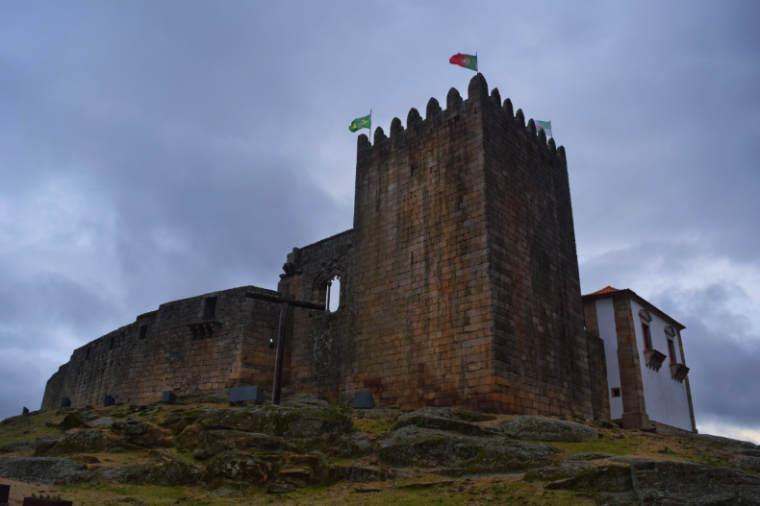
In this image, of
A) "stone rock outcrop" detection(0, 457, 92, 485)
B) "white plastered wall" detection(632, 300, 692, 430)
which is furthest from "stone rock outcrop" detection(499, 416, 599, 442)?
"white plastered wall" detection(632, 300, 692, 430)

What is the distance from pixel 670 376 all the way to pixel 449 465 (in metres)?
19.7

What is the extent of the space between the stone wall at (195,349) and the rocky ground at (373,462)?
25.6 ft

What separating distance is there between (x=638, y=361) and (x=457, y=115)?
42.2 ft

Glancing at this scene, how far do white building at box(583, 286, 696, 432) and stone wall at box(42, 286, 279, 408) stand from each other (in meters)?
13.7

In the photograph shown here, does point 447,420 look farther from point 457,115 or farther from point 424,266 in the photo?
point 457,115

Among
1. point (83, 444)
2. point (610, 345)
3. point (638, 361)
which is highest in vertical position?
point (610, 345)

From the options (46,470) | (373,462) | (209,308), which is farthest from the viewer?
(209,308)

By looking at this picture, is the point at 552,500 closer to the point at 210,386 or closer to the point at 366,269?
the point at 366,269

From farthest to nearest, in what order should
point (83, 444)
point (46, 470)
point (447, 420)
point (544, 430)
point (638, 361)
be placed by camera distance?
point (638, 361), point (83, 444), point (544, 430), point (447, 420), point (46, 470)

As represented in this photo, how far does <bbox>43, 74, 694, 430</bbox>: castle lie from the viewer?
59.7 ft

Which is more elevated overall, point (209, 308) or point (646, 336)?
point (209, 308)

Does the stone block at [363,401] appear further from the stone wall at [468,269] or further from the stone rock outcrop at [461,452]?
the stone rock outcrop at [461,452]

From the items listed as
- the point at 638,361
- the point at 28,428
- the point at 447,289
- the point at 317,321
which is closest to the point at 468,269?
the point at 447,289

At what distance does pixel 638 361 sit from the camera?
25828 millimetres
